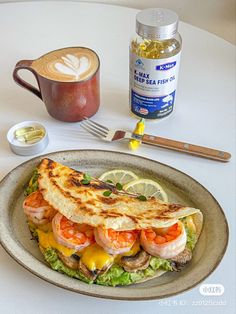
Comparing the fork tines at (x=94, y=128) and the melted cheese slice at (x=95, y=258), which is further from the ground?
the fork tines at (x=94, y=128)

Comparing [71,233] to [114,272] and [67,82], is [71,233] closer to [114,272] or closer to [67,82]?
[114,272]

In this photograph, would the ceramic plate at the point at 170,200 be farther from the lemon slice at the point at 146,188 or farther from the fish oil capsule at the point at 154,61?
the fish oil capsule at the point at 154,61

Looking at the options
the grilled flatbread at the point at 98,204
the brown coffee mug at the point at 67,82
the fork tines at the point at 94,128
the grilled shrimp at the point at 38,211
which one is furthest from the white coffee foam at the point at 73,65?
the grilled shrimp at the point at 38,211

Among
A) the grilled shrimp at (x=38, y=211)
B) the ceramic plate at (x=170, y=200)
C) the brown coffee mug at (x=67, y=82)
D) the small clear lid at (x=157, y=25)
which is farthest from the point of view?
the brown coffee mug at (x=67, y=82)

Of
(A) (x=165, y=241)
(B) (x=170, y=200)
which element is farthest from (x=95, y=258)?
(B) (x=170, y=200)

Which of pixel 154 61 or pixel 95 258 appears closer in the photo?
pixel 95 258

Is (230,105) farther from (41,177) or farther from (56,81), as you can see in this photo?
(41,177)

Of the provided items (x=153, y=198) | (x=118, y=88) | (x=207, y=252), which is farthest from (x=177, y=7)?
(x=207, y=252)
